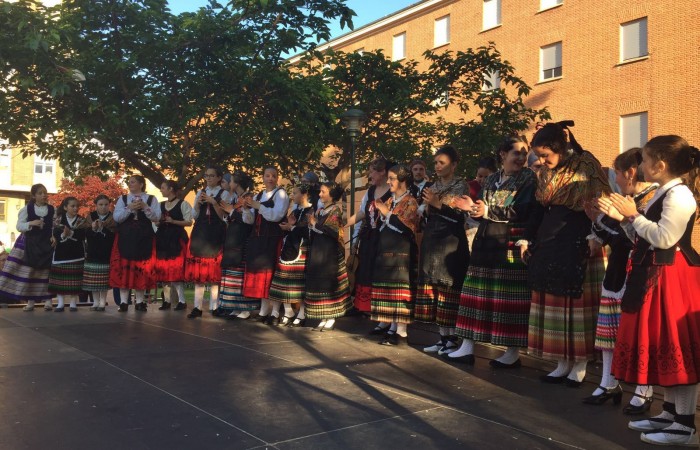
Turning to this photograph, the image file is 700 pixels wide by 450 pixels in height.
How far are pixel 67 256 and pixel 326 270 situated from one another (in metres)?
4.29

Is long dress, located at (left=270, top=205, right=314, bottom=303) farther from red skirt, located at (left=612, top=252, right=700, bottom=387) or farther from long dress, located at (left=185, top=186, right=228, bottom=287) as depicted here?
red skirt, located at (left=612, top=252, right=700, bottom=387)

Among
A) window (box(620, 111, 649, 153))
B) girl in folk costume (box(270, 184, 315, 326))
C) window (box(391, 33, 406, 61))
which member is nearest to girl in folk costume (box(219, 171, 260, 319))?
girl in folk costume (box(270, 184, 315, 326))

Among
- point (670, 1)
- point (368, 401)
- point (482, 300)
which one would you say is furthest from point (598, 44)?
point (368, 401)

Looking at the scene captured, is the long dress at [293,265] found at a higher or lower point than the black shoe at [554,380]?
higher

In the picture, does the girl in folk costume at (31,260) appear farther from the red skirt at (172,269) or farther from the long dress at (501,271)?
the long dress at (501,271)

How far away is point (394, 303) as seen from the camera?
6254 mm

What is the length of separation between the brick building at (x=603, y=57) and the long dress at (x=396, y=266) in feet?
54.4

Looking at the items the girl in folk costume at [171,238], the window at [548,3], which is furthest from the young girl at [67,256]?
the window at [548,3]

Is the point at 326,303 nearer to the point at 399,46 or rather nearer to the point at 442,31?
the point at 442,31

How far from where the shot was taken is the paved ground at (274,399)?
330 centimetres

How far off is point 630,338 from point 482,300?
1.69 m

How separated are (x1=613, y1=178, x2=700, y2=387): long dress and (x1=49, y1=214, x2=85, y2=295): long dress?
7726 mm

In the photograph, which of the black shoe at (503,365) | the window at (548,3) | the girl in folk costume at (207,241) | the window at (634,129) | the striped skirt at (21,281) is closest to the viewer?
the black shoe at (503,365)

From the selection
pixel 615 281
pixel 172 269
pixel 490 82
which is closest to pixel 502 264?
pixel 615 281
